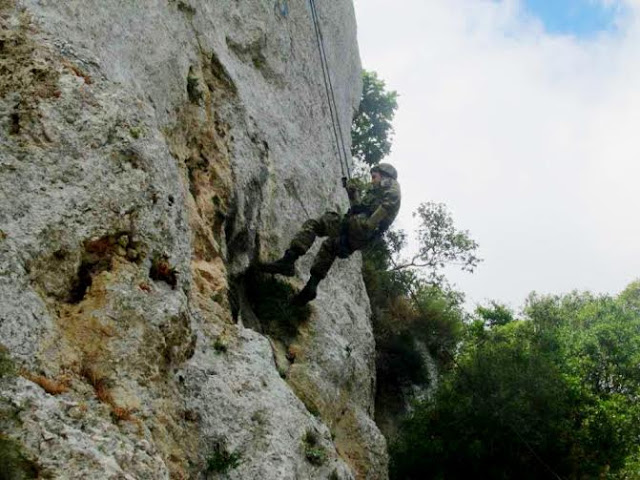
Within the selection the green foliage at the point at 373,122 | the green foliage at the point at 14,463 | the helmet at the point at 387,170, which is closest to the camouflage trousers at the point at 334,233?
the helmet at the point at 387,170

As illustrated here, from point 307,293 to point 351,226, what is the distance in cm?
143

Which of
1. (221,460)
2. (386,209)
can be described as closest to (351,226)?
(386,209)

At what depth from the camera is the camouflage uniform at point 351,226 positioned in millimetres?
13805

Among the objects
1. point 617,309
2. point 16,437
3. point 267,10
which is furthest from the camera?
point 617,309

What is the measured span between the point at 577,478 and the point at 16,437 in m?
12.1

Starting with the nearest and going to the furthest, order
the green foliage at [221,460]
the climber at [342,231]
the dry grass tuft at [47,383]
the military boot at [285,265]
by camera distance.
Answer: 1. the dry grass tuft at [47,383]
2. the green foliage at [221,460]
3. the military boot at [285,265]
4. the climber at [342,231]

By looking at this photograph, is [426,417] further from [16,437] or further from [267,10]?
[16,437]

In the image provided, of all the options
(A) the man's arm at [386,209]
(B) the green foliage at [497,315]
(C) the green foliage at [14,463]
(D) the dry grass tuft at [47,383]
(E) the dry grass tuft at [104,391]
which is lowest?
(C) the green foliage at [14,463]

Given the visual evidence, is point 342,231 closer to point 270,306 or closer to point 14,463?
point 270,306

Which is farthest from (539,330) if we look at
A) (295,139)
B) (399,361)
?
(295,139)

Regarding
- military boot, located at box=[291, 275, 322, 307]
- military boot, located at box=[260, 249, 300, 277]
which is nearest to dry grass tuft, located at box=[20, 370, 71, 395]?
military boot, located at box=[260, 249, 300, 277]

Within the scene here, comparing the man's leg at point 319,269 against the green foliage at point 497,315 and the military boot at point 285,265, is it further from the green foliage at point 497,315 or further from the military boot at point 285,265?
the green foliage at point 497,315

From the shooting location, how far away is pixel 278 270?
13.3 m

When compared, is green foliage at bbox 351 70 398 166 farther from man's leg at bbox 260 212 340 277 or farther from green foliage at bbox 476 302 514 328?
man's leg at bbox 260 212 340 277
